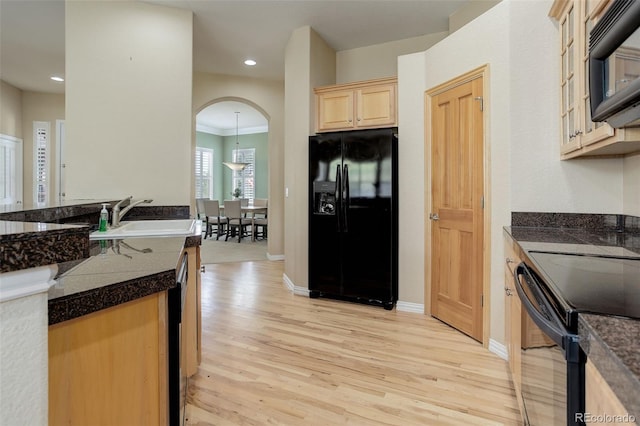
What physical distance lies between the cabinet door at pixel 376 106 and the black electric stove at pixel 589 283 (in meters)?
2.39

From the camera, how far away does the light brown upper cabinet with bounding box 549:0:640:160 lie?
150 centimetres

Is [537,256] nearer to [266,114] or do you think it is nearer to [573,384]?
[573,384]

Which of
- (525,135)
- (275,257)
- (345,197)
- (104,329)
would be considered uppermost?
(525,135)

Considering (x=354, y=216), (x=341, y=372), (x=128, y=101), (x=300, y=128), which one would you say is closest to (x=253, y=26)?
(x=300, y=128)

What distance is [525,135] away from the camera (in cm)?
226

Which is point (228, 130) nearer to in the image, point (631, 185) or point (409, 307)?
point (409, 307)

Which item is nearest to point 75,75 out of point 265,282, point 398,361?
point 265,282

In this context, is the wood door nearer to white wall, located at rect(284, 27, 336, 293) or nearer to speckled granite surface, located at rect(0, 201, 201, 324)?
white wall, located at rect(284, 27, 336, 293)

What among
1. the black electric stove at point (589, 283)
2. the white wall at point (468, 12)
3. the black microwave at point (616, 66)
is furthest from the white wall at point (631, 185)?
the white wall at point (468, 12)

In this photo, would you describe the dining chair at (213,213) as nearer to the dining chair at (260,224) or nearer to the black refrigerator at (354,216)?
the dining chair at (260,224)

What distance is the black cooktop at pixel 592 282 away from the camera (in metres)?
0.73

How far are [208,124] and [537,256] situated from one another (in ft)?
31.4

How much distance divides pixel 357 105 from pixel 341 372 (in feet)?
8.47

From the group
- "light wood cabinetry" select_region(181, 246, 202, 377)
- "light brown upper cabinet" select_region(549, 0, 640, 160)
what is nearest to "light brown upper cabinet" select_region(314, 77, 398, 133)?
"light brown upper cabinet" select_region(549, 0, 640, 160)
